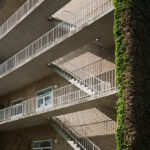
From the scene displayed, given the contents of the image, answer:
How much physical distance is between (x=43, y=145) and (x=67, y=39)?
10.0 metres

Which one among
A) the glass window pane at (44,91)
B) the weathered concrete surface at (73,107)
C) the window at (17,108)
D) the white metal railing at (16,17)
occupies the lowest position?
the weathered concrete surface at (73,107)

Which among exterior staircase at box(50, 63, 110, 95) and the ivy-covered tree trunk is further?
exterior staircase at box(50, 63, 110, 95)

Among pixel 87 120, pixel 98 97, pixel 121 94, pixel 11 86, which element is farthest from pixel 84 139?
pixel 11 86

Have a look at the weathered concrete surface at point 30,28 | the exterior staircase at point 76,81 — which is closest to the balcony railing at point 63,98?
the exterior staircase at point 76,81

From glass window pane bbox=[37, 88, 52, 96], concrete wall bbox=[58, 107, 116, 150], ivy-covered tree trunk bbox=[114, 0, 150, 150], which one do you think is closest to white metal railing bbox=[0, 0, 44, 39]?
glass window pane bbox=[37, 88, 52, 96]

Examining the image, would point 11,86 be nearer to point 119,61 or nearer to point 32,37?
point 32,37

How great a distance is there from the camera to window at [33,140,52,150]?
22.8 m

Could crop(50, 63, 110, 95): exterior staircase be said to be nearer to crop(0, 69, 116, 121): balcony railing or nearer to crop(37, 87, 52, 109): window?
crop(0, 69, 116, 121): balcony railing

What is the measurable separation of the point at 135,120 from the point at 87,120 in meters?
7.35

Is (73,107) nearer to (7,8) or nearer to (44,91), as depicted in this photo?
(44,91)

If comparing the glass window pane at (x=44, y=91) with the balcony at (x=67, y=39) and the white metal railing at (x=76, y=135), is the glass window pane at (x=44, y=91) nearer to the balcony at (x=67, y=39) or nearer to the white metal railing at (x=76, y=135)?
the balcony at (x=67, y=39)

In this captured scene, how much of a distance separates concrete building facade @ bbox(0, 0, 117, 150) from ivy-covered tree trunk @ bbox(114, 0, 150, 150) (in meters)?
1.11

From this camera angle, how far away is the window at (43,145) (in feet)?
74.8

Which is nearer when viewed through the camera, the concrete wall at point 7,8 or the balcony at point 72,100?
the balcony at point 72,100
